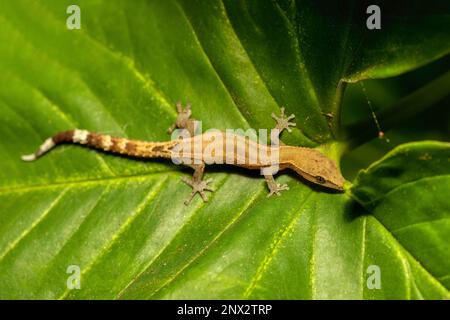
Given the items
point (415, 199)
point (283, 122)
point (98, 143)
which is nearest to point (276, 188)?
point (283, 122)

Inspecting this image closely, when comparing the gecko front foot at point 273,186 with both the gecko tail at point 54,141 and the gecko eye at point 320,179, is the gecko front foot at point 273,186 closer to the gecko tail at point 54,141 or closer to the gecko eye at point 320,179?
the gecko eye at point 320,179

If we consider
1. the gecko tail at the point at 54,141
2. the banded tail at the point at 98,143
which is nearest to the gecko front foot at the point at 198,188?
the banded tail at the point at 98,143

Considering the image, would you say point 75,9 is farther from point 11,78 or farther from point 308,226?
point 308,226

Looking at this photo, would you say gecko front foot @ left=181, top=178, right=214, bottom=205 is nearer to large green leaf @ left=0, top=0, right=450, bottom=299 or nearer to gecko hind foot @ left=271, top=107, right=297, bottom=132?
large green leaf @ left=0, top=0, right=450, bottom=299

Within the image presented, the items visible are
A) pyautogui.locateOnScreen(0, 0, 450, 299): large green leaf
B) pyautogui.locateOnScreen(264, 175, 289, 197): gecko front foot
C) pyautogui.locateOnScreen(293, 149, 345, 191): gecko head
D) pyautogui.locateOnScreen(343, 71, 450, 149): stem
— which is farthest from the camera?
pyautogui.locateOnScreen(264, 175, 289, 197): gecko front foot

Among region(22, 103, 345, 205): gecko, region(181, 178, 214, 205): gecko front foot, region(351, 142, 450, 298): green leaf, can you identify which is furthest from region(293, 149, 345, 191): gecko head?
region(181, 178, 214, 205): gecko front foot

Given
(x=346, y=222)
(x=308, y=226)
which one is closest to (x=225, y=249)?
(x=308, y=226)

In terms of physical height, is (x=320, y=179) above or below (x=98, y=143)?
below

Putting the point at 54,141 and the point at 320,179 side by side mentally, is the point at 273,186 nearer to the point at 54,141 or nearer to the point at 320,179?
the point at 320,179
